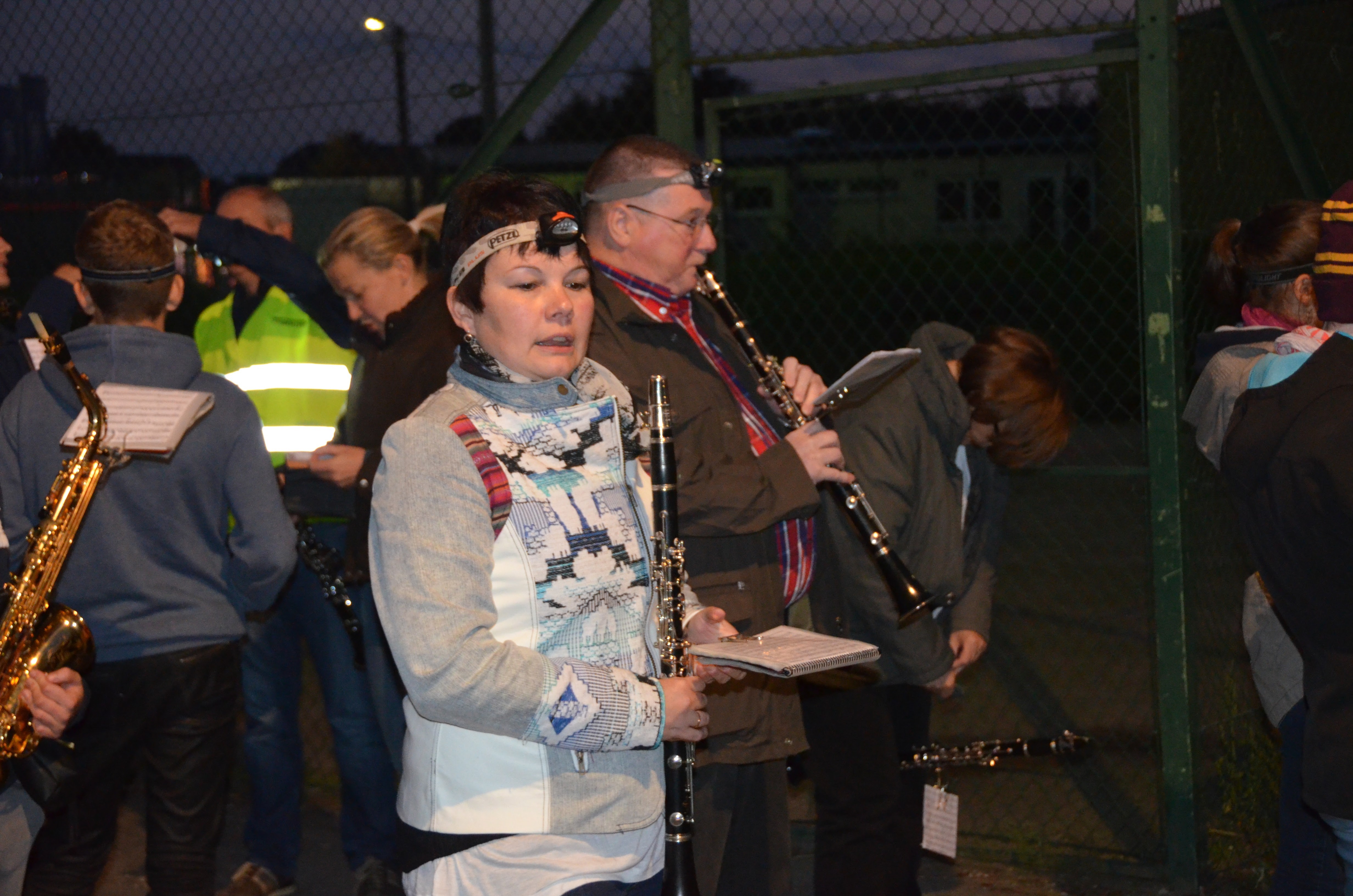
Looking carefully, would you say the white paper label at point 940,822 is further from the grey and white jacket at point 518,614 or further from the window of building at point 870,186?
the window of building at point 870,186

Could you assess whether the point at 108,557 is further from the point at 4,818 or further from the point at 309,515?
the point at 309,515

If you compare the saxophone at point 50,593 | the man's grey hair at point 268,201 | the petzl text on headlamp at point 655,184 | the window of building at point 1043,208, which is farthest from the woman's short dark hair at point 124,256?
the window of building at point 1043,208

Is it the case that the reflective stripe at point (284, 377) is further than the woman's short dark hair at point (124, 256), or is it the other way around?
the reflective stripe at point (284, 377)

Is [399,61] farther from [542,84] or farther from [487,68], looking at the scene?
[542,84]

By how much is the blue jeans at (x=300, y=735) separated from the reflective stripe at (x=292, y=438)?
28 cm

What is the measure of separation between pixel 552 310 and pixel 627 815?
31.5 inches

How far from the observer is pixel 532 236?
85.6 inches

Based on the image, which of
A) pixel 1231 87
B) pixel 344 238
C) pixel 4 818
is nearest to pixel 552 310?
Result: pixel 4 818

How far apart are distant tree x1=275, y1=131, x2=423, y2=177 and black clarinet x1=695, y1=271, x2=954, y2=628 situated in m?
11.1

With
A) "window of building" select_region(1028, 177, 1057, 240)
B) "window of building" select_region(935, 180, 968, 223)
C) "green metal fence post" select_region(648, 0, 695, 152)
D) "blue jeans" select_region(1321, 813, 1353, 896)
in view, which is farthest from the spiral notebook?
"window of building" select_region(935, 180, 968, 223)

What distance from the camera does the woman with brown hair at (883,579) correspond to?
3.59 m

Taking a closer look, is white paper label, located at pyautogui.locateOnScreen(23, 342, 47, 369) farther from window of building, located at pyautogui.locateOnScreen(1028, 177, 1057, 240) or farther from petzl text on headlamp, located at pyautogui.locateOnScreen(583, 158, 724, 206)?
window of building, located at pyautogui.locateOnScreen(1028, 177, 1057, 240)

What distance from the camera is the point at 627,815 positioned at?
2.13m

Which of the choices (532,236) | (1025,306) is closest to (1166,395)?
(532,236)
